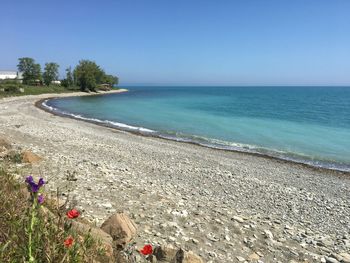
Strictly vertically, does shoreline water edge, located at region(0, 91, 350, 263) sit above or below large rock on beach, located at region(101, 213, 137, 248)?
below

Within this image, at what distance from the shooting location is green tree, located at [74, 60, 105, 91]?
11831cm

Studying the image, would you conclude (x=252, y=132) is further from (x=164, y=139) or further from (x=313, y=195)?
(x=313, y=195)

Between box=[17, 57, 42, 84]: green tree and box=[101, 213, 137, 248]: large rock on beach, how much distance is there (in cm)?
11547

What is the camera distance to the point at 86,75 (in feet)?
387

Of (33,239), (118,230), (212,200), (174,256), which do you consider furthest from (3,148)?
(33,239)

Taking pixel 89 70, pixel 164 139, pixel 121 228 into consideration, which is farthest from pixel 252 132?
pixel 89 70

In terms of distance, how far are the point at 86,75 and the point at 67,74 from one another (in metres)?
11.8

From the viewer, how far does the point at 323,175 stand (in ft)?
58.9

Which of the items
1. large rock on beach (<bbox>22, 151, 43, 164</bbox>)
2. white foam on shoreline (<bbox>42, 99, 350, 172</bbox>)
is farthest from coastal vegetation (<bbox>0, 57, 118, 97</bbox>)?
large rock on beach (<bbox>22, 151, 43, 164</bbox>)

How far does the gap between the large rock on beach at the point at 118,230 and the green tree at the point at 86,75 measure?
118454mm

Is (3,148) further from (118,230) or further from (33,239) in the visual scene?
(33,239)

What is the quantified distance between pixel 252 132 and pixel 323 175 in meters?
15.0

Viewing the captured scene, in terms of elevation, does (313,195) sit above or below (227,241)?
below

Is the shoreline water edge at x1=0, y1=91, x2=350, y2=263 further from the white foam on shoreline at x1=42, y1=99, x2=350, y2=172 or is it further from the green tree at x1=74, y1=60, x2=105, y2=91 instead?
the green tree at x1=74, y1=60, x2=105, y2=91
